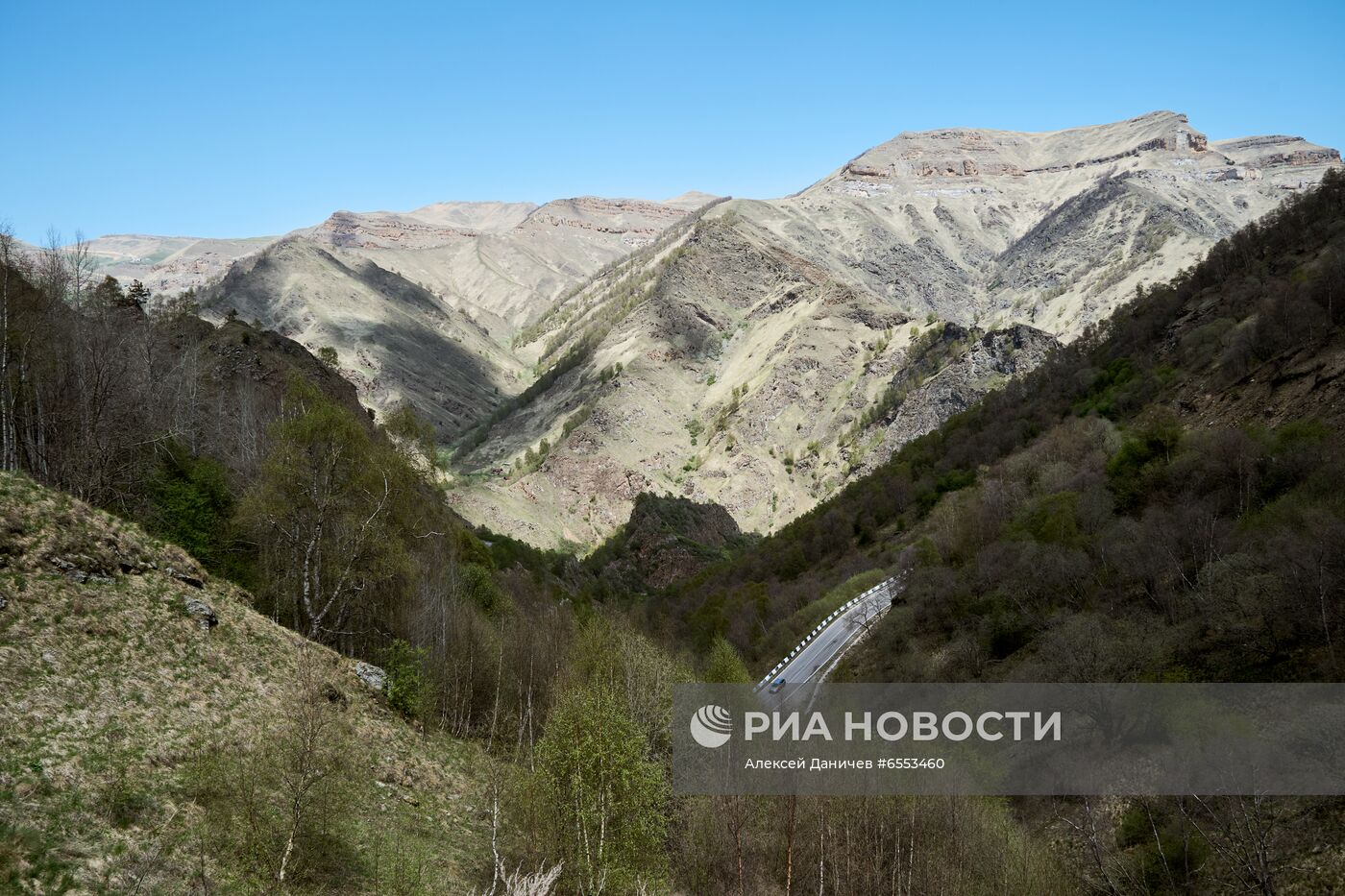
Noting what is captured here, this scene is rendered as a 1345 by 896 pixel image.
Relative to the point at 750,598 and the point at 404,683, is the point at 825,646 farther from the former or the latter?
the point at 404,683

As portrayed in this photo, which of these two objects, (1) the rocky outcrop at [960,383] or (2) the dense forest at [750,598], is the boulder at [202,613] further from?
(1) the rocky outcrop at [960,383]

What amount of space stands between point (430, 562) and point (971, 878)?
76.8 ft

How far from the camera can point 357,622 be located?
2931 centimetres

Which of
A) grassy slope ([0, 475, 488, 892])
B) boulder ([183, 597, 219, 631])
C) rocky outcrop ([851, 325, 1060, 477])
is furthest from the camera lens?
rocky outcrop ([851, 325, 1060, 477])

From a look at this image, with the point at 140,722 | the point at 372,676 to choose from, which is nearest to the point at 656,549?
the point at 372,676

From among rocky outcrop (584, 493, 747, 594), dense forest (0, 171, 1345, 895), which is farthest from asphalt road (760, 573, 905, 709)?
rocky outcrop (584, 493, 747, 594)

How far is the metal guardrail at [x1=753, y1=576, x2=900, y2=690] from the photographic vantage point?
Result: 46.4 m

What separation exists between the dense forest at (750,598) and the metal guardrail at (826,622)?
175 centimetres

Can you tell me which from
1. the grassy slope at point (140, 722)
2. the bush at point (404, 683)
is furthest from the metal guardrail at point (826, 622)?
the grassy slope at point (140, 722)

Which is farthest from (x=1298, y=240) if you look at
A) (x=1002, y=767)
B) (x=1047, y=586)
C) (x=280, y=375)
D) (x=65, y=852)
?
(x=65, y=852)

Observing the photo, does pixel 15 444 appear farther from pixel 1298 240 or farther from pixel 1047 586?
pixel 1298 240

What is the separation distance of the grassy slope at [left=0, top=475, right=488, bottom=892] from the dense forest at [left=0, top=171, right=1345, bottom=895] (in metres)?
0.78

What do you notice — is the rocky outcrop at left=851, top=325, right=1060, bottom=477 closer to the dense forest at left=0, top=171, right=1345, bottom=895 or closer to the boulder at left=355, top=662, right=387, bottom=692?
the dense forest at left=0, top=171, right=1345, bottom=895

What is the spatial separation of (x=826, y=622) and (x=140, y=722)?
40.7 meters
